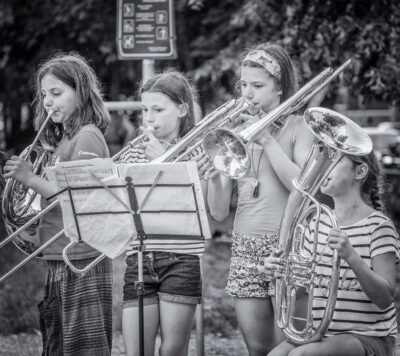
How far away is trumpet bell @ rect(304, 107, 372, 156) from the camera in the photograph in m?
3.36

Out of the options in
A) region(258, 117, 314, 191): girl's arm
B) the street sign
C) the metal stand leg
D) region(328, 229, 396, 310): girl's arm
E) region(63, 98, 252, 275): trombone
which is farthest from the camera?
the street sign

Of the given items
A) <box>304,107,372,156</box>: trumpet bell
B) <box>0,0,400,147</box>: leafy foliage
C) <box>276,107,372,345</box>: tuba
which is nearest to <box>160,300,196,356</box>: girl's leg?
<box>276,107,372,345</box>: tuba

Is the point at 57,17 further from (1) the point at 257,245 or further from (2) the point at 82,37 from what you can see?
(1) the point at 257,245

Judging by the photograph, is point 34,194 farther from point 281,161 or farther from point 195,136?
point 281,161

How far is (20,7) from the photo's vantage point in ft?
35.8

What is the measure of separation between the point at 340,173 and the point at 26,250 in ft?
5.77

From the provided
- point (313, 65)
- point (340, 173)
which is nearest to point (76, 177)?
point (340, 173)

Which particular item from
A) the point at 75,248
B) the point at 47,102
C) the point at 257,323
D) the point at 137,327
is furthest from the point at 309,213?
the point at 47,102

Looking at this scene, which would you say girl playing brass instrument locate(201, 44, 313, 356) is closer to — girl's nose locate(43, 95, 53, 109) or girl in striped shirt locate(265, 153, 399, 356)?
girl in striped shirt locate(265, 153, 399, 356)

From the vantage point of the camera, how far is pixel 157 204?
3529 mm

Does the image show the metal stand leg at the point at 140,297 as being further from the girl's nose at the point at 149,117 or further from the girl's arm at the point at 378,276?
the girl's arm at the point at 378,276

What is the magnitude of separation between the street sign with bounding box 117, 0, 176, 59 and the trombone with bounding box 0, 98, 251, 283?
1541mm

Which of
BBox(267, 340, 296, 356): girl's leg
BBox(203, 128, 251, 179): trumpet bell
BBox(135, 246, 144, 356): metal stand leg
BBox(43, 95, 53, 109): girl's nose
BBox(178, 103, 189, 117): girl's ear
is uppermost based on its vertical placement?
BBox(43, 95, 53, 109): girl's nose

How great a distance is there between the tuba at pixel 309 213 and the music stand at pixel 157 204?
A: 1.22 feet
